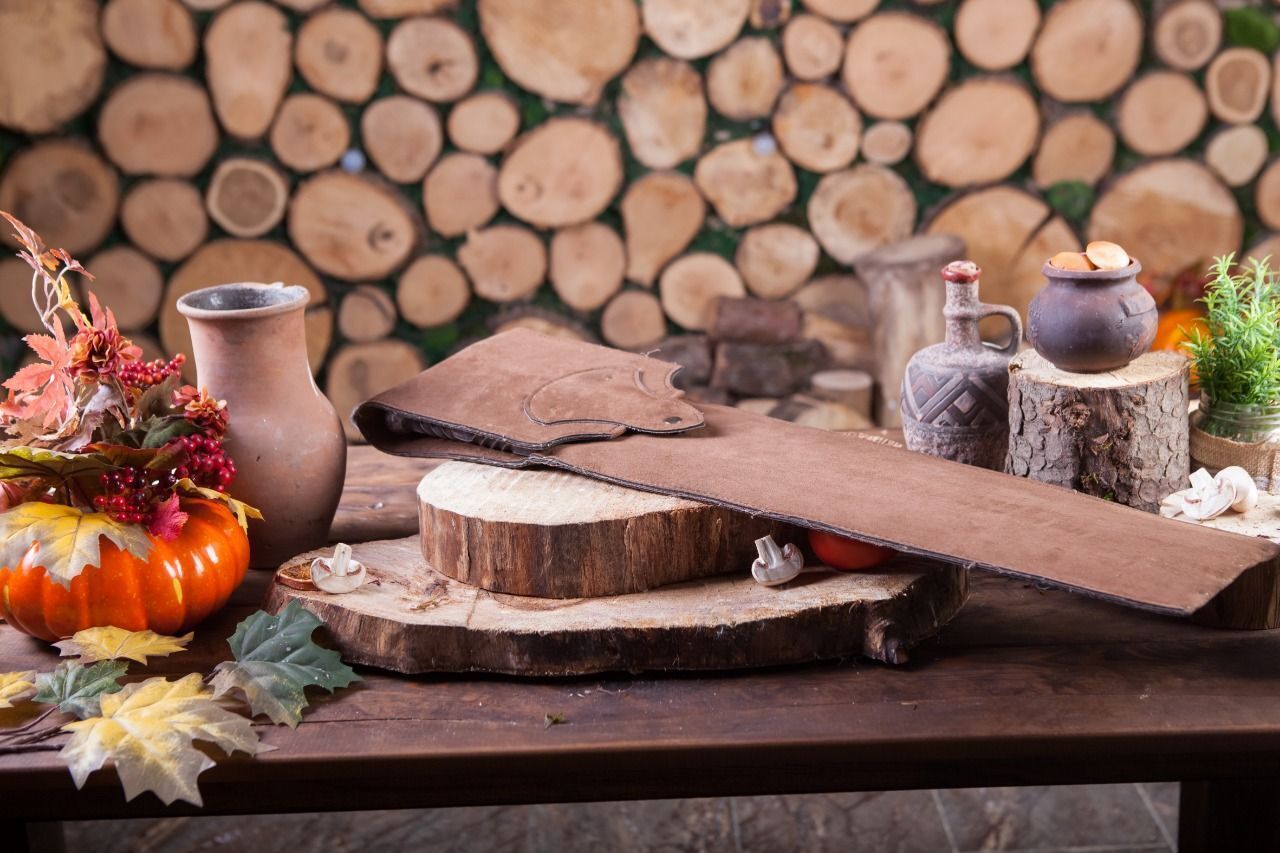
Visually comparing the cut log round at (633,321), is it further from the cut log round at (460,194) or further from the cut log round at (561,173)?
the cut log round at (460,194)

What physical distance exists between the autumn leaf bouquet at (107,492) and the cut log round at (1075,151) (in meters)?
1.96

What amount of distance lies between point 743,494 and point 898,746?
0.94ft

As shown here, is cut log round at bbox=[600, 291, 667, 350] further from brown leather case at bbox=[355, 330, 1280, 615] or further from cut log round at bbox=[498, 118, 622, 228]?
brown leather case at bbox=[355, 330, 1280, 615]

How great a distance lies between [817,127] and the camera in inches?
105

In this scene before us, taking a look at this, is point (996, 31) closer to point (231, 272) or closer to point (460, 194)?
point (460, 194)

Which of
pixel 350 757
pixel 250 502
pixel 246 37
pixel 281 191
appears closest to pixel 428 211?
pixel 281 191

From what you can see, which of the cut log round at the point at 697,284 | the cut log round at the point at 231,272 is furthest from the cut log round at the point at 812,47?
the cut log round at the point at 231,272

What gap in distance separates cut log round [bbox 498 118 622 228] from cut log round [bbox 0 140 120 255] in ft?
2.59

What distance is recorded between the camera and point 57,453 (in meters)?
1.18

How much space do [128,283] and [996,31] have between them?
183 centimetres

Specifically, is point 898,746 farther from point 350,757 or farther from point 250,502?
point 250,502

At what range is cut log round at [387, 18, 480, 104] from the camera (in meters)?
2.58

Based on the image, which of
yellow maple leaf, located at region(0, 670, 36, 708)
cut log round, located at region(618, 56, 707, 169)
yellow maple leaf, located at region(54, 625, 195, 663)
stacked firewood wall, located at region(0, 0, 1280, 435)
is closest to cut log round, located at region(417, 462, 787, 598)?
yellow maple leaf, located at region(54, 625, 195, 663)

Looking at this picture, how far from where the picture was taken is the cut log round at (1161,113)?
266cm
